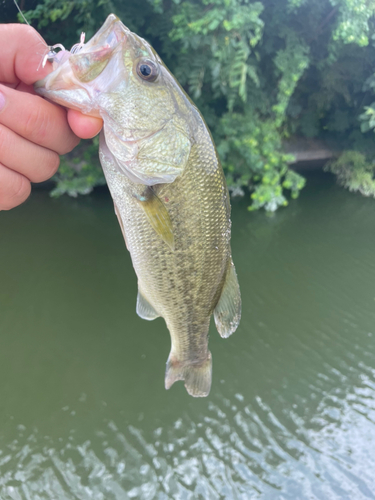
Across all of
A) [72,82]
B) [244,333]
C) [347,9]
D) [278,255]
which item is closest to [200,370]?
[72,82]

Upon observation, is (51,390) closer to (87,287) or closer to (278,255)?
(87,287)

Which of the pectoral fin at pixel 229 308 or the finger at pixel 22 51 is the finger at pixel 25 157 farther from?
the pectoral fin at pixel 229 308

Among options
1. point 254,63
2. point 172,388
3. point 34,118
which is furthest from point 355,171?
point 34,118

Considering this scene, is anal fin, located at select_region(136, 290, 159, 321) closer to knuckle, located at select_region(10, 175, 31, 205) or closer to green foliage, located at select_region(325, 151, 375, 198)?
knuckle, located at select_region(10, 175, 31, 205)

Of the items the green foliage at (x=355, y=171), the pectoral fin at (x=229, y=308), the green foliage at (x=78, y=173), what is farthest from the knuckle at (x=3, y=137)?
the green foliage at (x=355, y=171)

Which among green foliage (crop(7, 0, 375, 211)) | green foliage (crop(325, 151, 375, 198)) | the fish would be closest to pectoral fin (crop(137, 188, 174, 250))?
the fish
